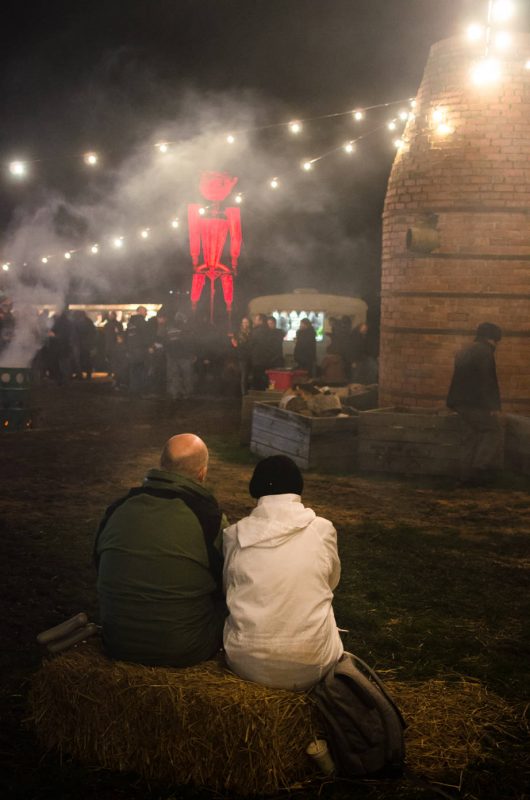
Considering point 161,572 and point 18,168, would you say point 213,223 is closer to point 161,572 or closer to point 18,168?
point 18,168

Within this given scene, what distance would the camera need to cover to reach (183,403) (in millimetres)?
17828

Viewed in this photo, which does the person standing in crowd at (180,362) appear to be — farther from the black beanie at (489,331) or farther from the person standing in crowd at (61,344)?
the black beanie at (489,331)

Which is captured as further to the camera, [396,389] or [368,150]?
[368,150]

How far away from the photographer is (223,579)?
3686mm

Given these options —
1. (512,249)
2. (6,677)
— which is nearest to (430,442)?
(512,249)

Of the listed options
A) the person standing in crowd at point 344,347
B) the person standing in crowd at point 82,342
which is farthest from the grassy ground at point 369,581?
the person standing in crowd at point 82,342

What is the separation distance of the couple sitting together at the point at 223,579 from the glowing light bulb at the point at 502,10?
726 cm

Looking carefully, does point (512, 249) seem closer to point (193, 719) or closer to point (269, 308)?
point (193, 719)

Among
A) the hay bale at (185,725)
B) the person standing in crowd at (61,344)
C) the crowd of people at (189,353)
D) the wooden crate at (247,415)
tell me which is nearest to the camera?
the hay bale at (185,725)

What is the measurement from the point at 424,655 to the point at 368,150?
2963 centimetres

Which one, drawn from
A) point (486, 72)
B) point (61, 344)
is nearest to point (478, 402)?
point (486, 72)

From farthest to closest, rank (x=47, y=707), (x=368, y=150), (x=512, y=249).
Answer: (x=368, y=150) < (x=512, y=249) < (x=47, y=707)

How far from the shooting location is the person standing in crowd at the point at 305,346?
17.6 metres

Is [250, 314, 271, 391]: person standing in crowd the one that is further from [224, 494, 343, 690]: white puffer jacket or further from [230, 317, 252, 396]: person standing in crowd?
[224, 494, 343, 690]: white puffer jacket
